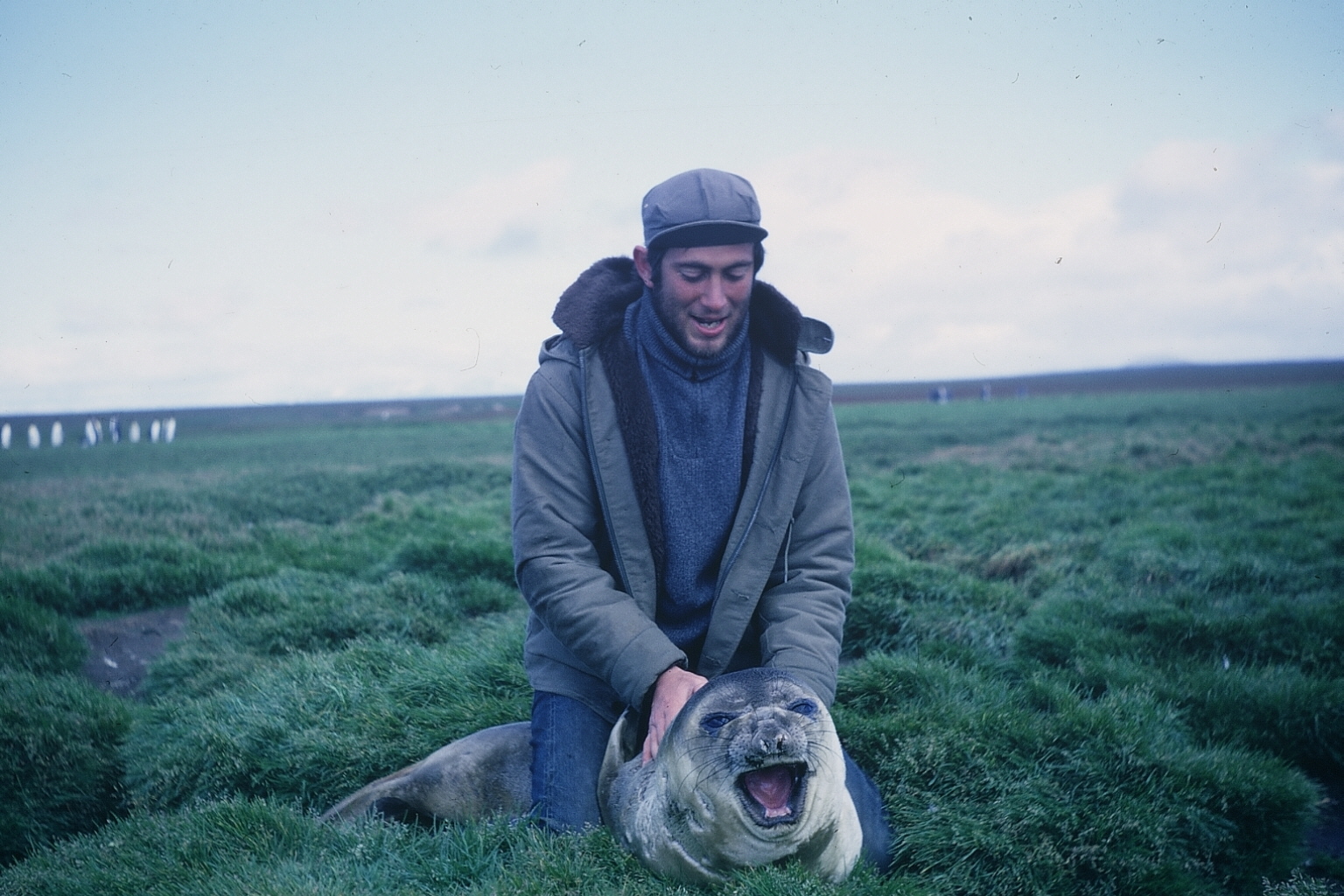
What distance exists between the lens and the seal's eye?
106 inches

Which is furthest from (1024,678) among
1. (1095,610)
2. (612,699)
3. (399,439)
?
(399,439)

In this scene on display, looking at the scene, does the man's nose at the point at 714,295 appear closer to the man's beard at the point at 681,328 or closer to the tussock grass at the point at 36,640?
the man's beard at the point at 681,328

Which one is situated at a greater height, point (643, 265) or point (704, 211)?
point (704, 211)

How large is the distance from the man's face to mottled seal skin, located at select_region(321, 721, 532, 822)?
6.30 feet

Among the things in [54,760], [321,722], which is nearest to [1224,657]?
[321,722]

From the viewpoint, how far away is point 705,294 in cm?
368

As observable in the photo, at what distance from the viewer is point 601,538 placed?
12.8ft

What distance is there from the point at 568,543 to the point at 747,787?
1.37 m

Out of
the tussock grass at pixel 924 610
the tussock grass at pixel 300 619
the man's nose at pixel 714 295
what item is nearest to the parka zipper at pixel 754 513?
the man's nose at pixel 714 295

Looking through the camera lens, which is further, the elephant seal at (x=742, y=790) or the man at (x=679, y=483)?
the man at (x=679, y=483)

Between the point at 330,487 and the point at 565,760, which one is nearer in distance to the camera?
the point at 565,760

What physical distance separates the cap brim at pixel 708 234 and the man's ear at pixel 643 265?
166mm

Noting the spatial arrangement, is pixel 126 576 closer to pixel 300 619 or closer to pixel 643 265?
pixel 300 619

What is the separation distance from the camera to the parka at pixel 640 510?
366 cm
